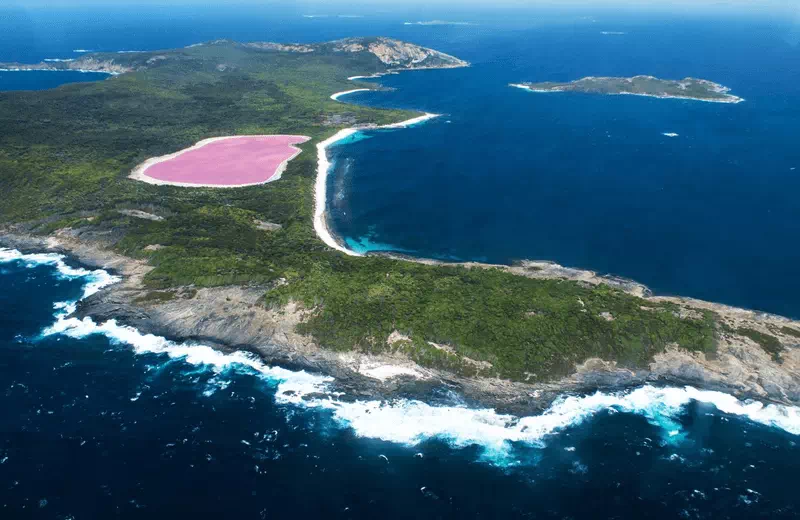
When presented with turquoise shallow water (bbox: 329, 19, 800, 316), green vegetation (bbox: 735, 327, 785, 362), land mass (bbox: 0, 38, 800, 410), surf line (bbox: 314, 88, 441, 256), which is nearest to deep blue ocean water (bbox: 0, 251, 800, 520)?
land mass (bbox: 0, 38, 800, 410)

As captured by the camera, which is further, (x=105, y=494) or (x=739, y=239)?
(x=739, y=239)

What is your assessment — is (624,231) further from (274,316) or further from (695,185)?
(274,316)

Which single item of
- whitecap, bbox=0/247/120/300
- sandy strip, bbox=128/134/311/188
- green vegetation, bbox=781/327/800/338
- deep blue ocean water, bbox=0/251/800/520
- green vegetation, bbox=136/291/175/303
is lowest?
deep blue ocean water, bbox=0/251/800/520

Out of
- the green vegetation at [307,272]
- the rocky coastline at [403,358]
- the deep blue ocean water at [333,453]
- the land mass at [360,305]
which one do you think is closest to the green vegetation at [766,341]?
the land mass at [360,305]

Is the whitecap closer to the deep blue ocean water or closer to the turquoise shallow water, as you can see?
the deep blue ocean water

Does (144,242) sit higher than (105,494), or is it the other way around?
(144,242)

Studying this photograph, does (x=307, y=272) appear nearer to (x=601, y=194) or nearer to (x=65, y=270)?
(x=65, y=270)

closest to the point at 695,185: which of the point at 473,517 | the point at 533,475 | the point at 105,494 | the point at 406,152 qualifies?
the point at 406,152
